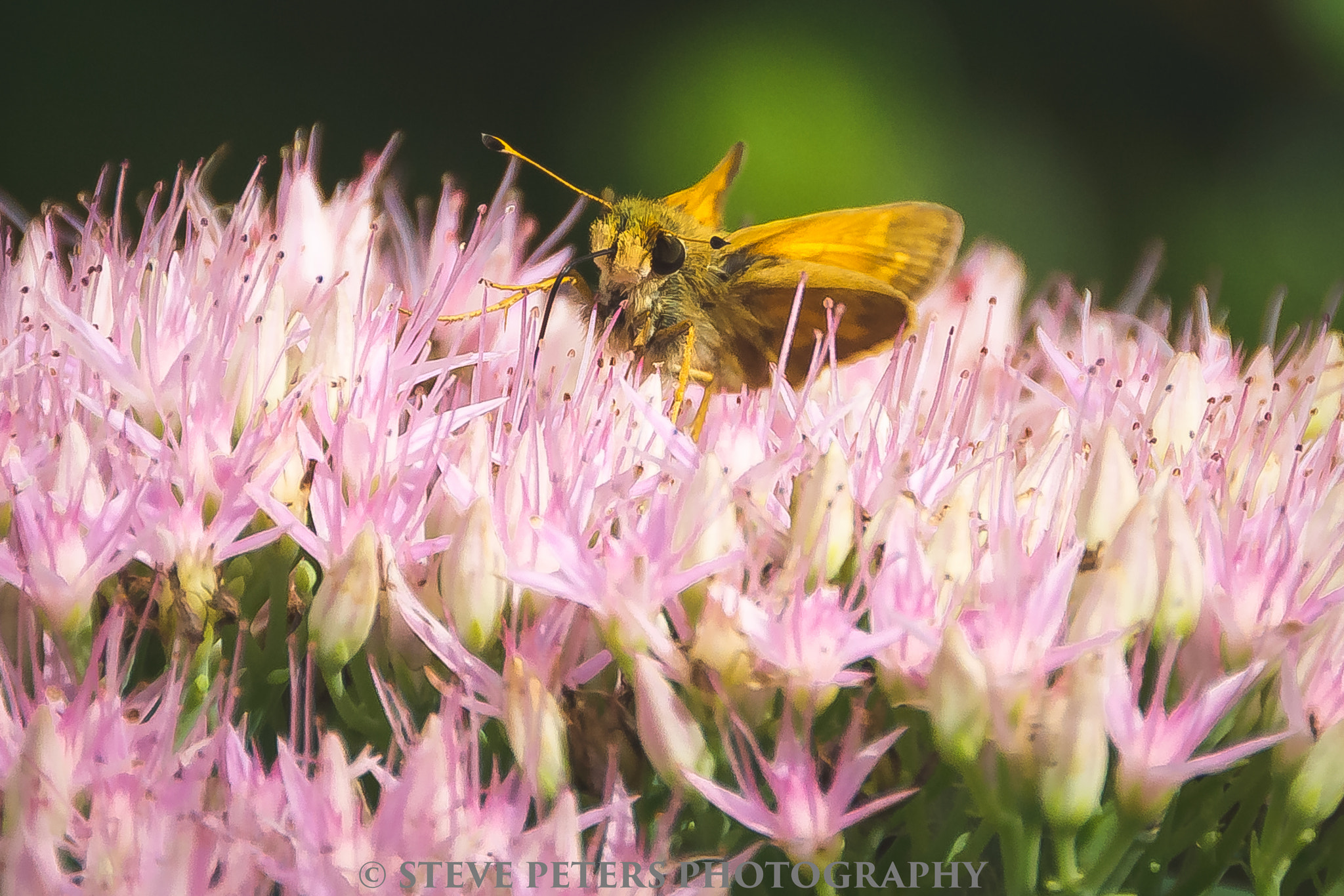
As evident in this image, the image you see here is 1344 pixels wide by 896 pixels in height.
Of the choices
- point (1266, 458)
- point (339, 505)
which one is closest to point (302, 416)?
point (339, 505)

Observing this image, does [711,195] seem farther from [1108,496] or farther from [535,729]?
[535,729]

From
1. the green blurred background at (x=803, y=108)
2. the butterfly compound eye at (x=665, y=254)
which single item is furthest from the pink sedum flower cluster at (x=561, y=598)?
the green blurred background at (x=803, y=108)

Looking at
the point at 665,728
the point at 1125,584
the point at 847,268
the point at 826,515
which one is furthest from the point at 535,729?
the point at 847,268

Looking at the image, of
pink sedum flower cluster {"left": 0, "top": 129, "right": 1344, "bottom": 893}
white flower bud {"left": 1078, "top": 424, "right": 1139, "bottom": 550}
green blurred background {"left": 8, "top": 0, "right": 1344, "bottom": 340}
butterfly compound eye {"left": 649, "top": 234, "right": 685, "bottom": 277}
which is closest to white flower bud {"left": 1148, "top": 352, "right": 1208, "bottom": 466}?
pink sedum flower cluster {"left": 0, "top": 129, "right": 1344, "bottom": 893}

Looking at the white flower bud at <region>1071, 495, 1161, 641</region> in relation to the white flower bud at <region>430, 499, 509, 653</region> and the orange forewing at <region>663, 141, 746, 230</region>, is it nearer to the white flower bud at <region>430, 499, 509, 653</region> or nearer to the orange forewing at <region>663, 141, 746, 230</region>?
the white flower bud at <region>430, 499, 509, 653</region>

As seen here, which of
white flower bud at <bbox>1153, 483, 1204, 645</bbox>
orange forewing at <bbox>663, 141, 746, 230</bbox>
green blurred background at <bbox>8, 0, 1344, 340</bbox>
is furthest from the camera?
green blurred background at <bbox>8, 0, 1344, 340</bbox>

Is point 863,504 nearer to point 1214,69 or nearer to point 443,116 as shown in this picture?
point 443,116

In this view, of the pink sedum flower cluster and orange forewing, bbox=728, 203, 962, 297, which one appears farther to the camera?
orange forewing, bbox=728, 203, 962, 297
